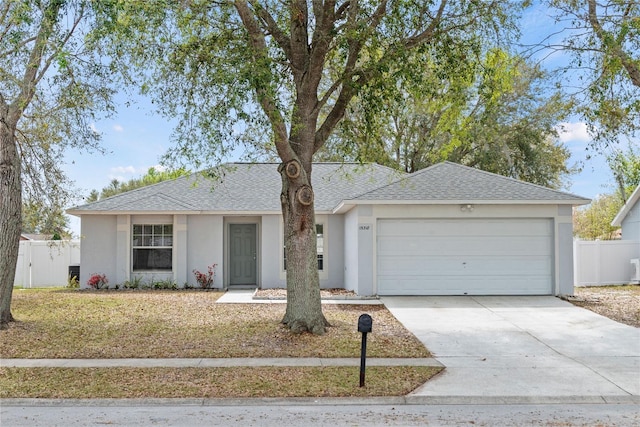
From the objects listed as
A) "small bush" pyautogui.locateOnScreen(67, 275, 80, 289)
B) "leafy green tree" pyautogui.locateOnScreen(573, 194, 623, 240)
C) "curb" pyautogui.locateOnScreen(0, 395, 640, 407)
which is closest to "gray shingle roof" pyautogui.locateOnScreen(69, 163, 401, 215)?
"small bush" pyautogui.locateOnScreen(67, 275, 80, 289)

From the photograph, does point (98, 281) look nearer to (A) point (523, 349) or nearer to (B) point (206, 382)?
(B) point (206, 382)

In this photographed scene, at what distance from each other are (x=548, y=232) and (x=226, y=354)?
11.3m

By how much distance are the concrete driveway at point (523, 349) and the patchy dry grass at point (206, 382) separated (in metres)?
0.61

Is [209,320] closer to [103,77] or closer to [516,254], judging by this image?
[103,77]

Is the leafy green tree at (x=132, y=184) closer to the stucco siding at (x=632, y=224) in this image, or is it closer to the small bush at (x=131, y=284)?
the small bush at (x=131, y=284)

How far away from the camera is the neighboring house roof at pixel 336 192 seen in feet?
53.4

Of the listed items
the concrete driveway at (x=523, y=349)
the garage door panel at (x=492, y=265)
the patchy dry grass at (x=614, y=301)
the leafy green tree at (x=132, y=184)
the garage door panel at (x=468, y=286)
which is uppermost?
the leafy green tree at (x=132, y=184)

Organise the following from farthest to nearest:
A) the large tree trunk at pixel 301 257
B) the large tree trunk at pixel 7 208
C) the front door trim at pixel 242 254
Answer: the front door trim at pixel 242 254, the large tree trunk at pixel 7 208, the large tree trunk at pixel 301 257

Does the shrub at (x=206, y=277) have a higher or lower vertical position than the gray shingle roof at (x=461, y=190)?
lower

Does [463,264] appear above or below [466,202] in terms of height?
below

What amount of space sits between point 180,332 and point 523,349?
22.0ft

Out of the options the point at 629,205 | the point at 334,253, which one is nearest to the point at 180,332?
the point at 334,253

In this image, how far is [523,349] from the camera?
10.0m

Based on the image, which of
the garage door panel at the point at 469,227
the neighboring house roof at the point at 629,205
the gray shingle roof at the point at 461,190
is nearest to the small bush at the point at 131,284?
the gray shingle roof at the point at 461,190
